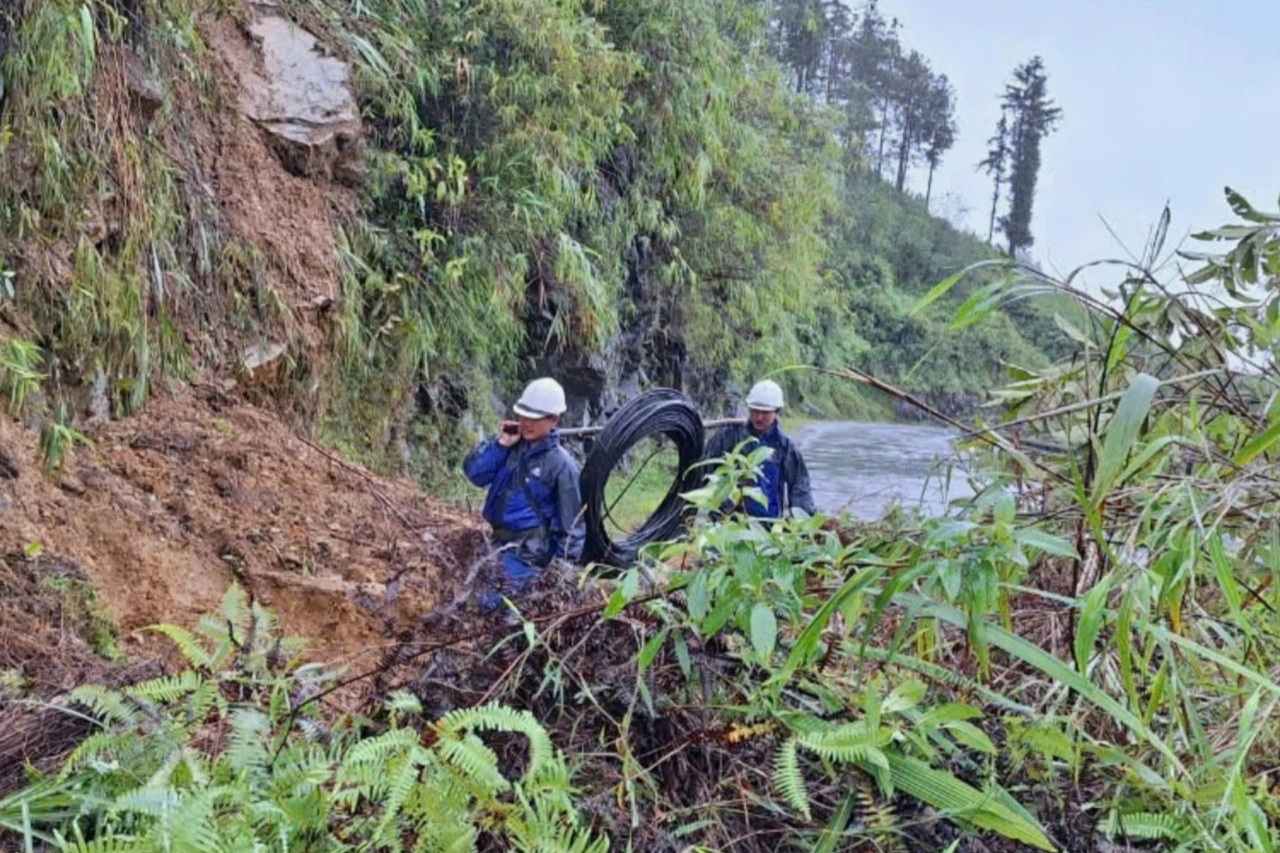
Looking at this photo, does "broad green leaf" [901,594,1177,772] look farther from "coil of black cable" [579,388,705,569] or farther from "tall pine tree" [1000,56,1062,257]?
"tall pine tree" [1000,56,1062,257]

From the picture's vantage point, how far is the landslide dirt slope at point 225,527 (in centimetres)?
331

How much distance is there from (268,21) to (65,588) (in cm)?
436

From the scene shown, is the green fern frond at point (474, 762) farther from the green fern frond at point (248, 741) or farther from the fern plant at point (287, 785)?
the green fern frond at point (248, 741)

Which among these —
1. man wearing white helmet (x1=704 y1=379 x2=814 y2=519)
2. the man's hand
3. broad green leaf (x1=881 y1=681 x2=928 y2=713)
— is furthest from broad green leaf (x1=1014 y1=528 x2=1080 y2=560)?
man wearing white helmet (x1=704 y1=379 x2=814 y2=519)

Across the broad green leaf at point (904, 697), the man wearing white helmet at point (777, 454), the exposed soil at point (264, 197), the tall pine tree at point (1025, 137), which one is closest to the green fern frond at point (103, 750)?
the broad green leaf at point (904, 697)

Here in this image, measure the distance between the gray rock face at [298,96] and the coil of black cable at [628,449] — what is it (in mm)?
3031

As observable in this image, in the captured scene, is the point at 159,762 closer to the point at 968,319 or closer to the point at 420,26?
the point at 968,319

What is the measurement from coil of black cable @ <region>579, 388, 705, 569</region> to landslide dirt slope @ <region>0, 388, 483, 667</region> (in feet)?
1.93

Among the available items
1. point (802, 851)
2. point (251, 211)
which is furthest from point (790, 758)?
point (251, 211)

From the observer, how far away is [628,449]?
4500 mm

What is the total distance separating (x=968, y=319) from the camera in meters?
1.35

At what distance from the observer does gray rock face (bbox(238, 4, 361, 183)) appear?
5609mm

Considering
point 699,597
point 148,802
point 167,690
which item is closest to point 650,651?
point 699,597

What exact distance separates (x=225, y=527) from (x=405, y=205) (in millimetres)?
3749
